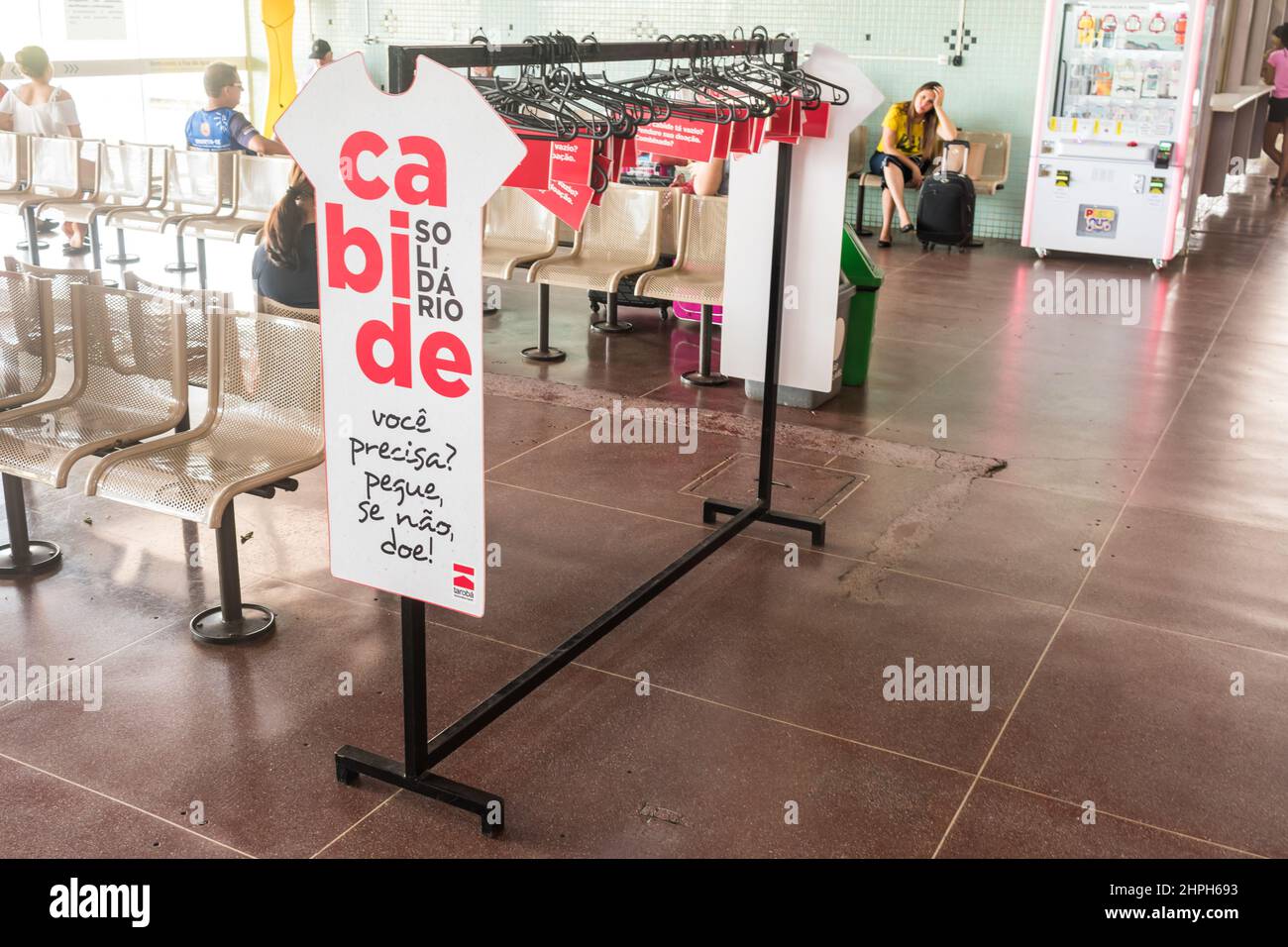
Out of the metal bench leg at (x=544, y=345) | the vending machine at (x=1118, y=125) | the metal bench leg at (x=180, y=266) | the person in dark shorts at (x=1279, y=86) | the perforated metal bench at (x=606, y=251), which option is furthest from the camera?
the person in dark shorts at (x=1279, y=86)

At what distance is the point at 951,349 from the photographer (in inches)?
291

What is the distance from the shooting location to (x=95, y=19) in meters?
11.8

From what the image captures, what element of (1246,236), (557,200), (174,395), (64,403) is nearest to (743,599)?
(557,200)

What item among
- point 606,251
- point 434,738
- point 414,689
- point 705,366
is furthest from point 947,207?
point 414,689

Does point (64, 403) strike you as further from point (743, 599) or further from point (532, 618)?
point (743, 599)

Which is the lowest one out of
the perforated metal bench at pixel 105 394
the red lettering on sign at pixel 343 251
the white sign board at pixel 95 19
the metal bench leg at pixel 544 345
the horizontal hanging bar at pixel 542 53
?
the metal bench leg at pixel 544 345

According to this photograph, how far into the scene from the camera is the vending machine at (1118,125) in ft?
31.1

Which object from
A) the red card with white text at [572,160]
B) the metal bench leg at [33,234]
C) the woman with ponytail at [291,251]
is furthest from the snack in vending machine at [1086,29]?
the red card with white text at [572,160]

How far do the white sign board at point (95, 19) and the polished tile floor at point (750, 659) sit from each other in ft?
25.8

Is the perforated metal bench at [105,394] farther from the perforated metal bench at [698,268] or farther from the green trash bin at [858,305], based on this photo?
the green trash bin at [858,305]

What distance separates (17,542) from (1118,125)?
8.57 meters

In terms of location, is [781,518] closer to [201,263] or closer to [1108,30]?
[201,263]

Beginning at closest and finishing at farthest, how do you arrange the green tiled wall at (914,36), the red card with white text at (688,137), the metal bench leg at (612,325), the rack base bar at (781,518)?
the red card with white text at (688,137), the rack base bar at (781,518), the metal bench leg at (612,325), the green tiled wall at (914,36)

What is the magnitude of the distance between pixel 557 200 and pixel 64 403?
2.24 metres
